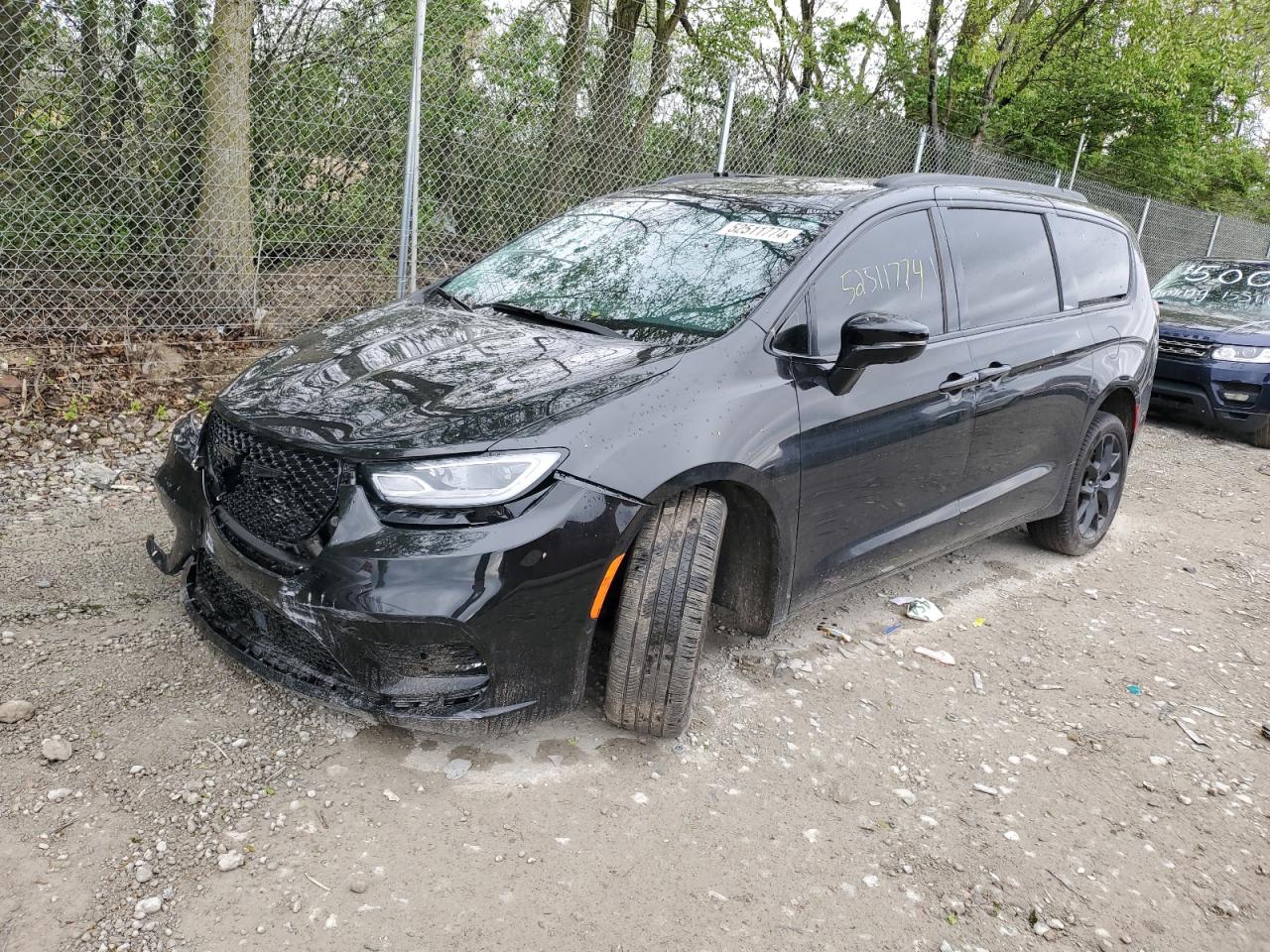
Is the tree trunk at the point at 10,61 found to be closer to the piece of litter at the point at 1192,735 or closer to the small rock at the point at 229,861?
the small rock at the point at 229,861

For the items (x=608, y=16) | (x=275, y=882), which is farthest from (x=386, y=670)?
(x=608, y=16)

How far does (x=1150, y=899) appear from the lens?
252 cm

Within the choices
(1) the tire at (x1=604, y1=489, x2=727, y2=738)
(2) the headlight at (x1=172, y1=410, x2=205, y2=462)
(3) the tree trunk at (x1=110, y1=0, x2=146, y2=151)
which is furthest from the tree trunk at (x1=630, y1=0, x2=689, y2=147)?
(1) the tire at (x1=604, y1=489, x2=727, y2=738)

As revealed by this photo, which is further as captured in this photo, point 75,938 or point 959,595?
point 959,595

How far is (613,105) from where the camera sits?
759cm

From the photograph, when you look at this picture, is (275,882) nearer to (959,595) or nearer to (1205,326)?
(959,595)

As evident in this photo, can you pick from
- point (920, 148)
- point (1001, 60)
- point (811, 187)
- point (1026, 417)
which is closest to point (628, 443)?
point (811, 187)

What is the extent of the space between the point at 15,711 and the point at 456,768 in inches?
48.6

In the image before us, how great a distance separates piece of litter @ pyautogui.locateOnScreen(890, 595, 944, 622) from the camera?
409 cm

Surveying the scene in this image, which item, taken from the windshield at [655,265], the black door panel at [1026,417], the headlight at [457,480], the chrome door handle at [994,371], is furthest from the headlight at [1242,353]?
the headlight at [457,480]

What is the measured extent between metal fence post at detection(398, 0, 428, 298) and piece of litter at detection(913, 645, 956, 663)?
13.5 feet

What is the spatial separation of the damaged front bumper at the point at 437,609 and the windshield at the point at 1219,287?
28.7 ft

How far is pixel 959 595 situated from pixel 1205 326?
18.5 feet

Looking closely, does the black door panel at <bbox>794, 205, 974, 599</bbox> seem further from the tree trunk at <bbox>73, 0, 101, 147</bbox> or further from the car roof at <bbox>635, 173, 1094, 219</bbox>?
the tree trunk at <bbox>73, 0, 101, 147</bbox>
